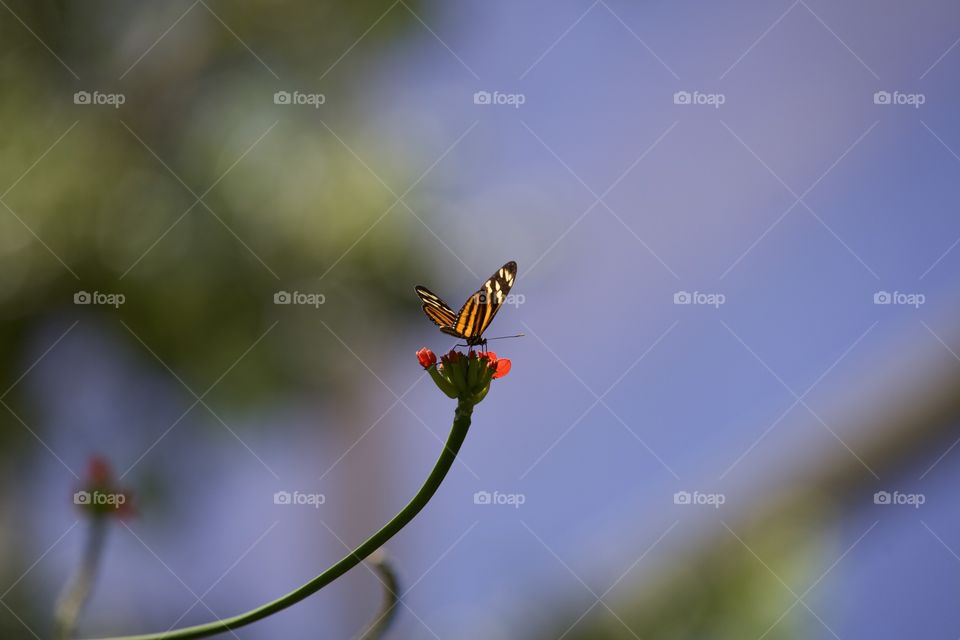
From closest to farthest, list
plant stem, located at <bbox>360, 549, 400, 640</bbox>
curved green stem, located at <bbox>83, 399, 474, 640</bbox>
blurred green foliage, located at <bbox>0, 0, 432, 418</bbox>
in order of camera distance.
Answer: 1. curved green stem, located at <bbox>83, 399, 474, 640</bbox>
2. plant stem, located at <bbox>360, 549, 400, 640</bbox>
3. blurred green foliage, located at <bbox>0, 0, 432, 418</bbox>

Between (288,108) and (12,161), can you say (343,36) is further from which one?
(12,161)

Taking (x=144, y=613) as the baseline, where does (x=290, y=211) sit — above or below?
above

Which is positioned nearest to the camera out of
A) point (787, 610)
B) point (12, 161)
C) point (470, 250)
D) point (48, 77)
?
point (787, 610)

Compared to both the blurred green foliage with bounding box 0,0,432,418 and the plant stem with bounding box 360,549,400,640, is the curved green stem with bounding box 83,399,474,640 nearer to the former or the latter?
the plant stem with bounding box 360,549,400,640

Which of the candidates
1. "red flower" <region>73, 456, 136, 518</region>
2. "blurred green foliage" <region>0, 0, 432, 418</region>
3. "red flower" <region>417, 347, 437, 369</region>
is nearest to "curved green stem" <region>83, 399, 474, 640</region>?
"red flower" <region>417, 347, 437, 369</region>

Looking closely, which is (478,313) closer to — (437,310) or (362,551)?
(437,310)

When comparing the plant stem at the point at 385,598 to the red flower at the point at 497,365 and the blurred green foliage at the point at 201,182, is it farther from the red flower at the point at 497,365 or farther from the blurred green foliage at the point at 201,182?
the blurred green foliage at the point at 201,182

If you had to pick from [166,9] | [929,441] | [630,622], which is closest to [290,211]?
[166,9]
